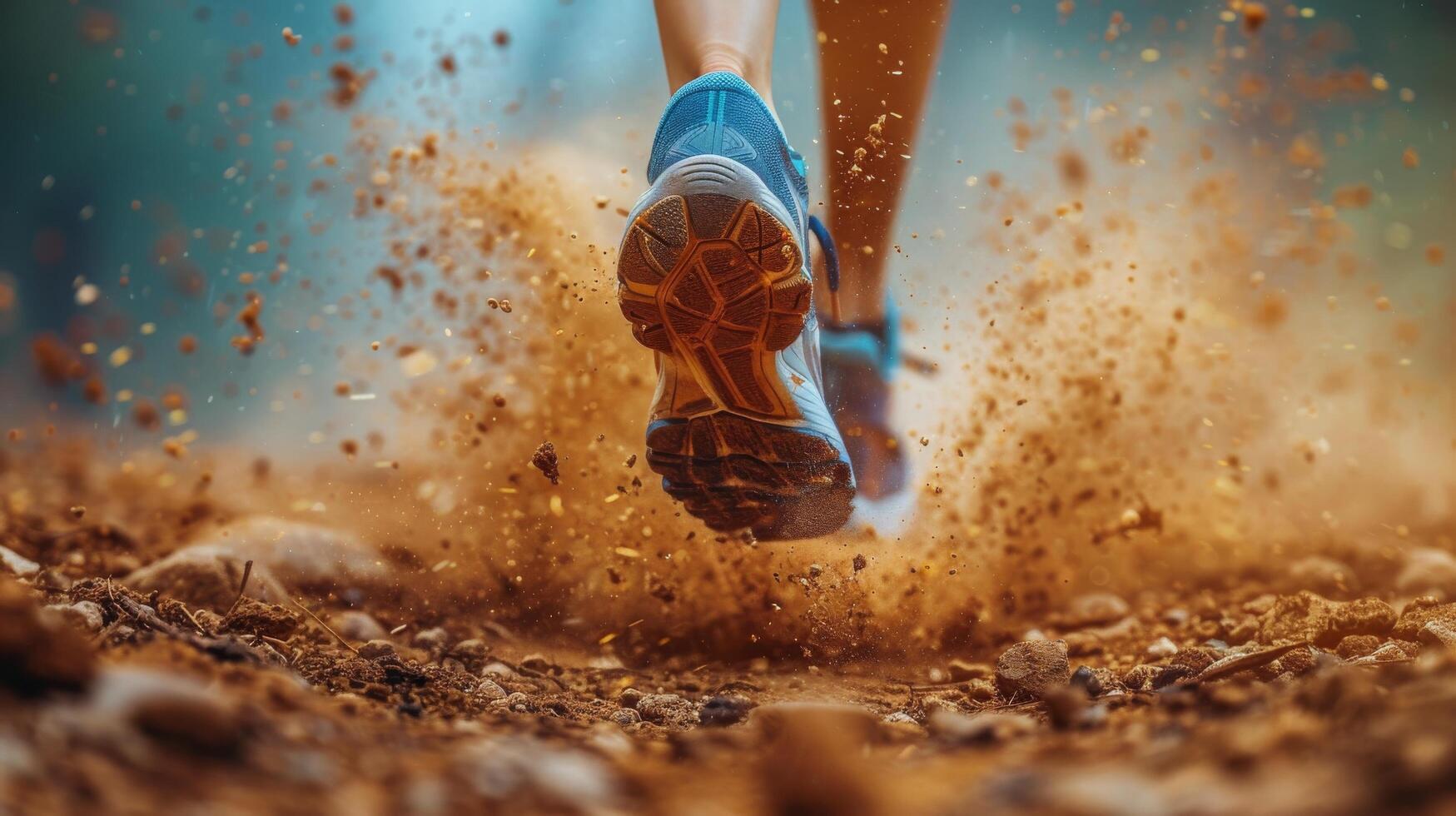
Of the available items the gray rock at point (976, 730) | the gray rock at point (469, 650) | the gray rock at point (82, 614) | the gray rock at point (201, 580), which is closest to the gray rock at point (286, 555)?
the gray rock at point (201, 580)

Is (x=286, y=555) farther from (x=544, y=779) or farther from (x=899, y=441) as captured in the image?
(x=544, y=779)

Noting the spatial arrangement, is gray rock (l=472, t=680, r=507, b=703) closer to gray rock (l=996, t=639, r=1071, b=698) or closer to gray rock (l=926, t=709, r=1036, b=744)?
gray rock (l=926, t=709, r=1036, b=744)

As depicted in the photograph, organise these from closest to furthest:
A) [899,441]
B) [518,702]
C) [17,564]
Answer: [518,702] < [17,564] < [899,441]

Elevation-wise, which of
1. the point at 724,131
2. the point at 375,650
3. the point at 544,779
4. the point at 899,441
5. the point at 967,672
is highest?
the point at 724,131

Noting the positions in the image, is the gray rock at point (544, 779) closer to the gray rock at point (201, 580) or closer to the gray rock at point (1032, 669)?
the gray rock at point (1032, 669)

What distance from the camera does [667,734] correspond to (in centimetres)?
87

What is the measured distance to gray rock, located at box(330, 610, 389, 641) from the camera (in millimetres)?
1562

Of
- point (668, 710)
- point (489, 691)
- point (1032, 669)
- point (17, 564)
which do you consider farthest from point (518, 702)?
point (17, 564)

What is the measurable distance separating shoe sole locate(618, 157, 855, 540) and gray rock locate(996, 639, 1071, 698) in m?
0.40

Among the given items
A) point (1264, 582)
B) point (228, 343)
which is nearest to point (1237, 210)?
point (1264, 582)

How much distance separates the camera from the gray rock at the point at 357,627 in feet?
5.13

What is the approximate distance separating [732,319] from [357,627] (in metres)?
1.01

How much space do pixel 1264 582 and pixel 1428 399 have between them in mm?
704

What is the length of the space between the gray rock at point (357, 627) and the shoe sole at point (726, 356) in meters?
0.68
